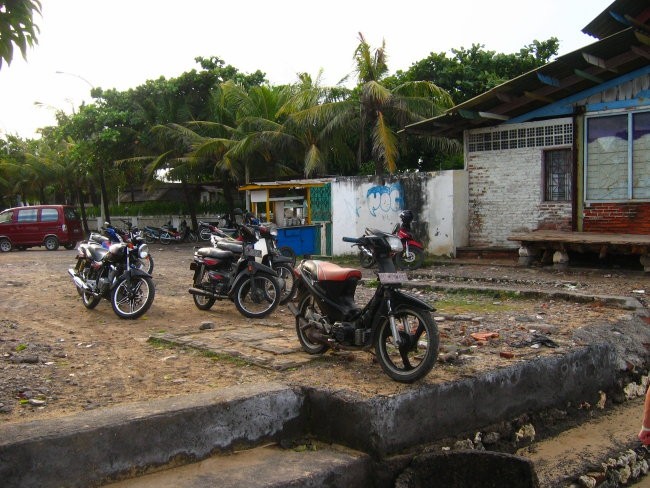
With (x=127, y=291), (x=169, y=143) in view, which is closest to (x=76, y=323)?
(x=127, y=291)

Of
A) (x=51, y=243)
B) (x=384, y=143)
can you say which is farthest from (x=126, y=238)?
(x=51, y=243)

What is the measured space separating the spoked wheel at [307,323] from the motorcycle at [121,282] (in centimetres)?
293

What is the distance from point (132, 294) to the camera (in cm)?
817

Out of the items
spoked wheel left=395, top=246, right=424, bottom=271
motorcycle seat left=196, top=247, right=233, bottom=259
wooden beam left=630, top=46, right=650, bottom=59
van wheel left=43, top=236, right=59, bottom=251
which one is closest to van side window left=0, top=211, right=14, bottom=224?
van wheel left=43, top=236, right=59, bottom=251

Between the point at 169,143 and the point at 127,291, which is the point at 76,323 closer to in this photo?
the point at 127,291

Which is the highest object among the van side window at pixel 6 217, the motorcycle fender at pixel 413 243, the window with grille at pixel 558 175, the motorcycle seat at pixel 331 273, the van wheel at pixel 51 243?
the window with grille at pixel 558 175

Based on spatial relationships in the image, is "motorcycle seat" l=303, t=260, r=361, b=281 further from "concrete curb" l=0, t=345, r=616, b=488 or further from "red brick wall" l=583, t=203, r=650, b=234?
"red brick wall" l=583, t=203, r=650, b=234

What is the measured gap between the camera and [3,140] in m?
42.2

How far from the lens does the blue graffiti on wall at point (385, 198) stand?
15.0 meters

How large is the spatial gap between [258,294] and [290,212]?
9381 mm

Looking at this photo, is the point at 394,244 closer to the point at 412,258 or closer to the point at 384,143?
the point at 412,258

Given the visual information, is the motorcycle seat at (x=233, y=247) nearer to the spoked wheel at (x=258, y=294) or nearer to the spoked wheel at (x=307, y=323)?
the spoked wheel at (x=258, y=294)

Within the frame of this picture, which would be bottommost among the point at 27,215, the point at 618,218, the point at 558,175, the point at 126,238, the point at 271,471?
the point at 271,471

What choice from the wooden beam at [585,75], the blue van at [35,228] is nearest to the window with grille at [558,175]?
the wooden beam at [585,75]
